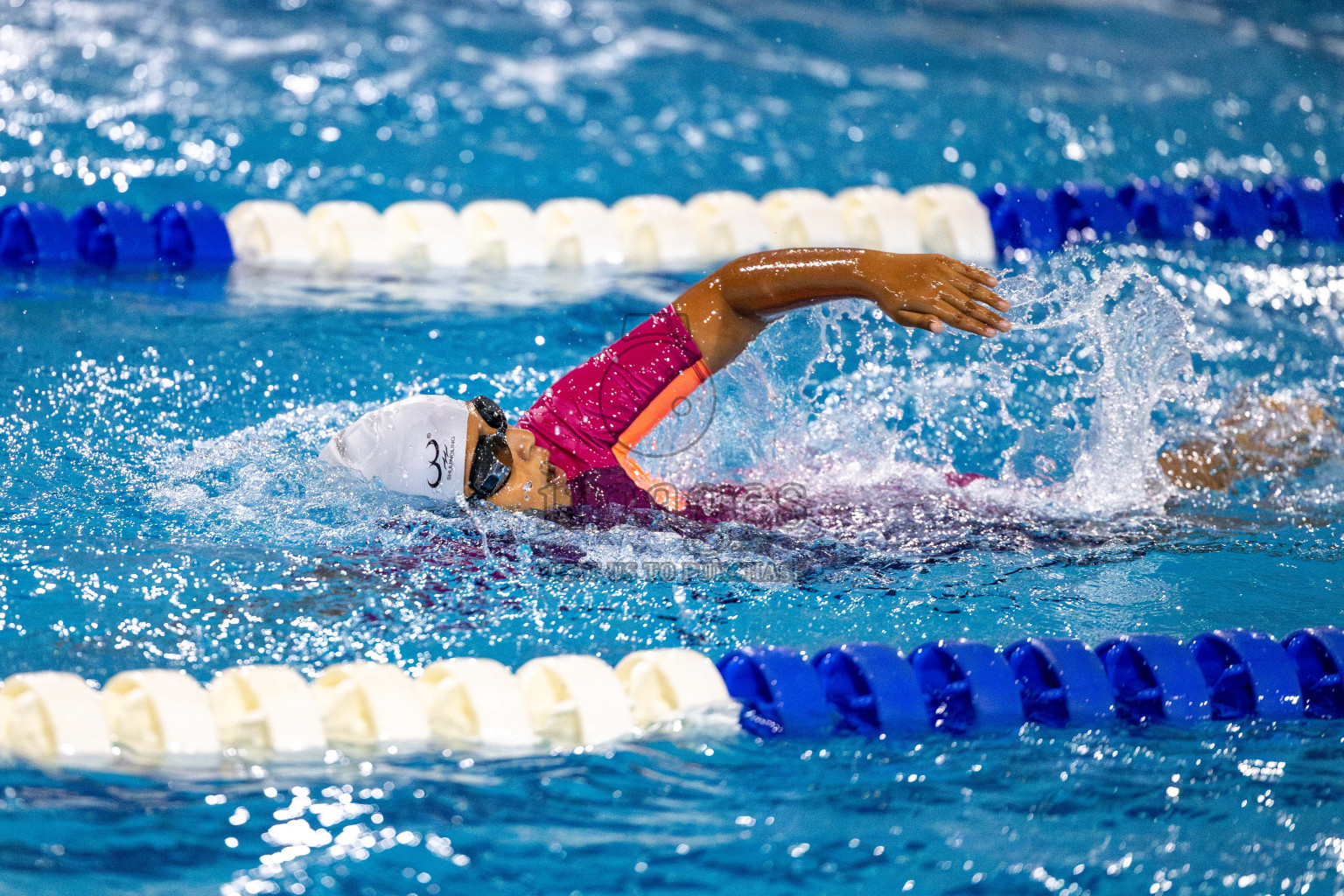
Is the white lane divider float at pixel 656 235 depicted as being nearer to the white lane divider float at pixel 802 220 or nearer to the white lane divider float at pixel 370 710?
the white lane divider float at pixel 802 220

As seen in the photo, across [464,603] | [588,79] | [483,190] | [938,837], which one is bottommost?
[938,837]

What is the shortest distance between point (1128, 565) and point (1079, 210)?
2475 mm

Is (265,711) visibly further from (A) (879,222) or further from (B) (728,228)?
(A) (879,222)

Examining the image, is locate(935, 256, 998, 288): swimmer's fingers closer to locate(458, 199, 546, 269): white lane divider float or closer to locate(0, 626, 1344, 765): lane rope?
locate(0, 626, 1344, 765): lane rope

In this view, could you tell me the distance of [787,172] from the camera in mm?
5535

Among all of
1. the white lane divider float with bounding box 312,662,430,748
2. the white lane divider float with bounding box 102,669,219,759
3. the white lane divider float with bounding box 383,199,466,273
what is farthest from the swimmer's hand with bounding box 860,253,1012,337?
the white lane divider float with bounding box 383,199,466,273

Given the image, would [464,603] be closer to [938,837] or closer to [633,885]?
[633,885]

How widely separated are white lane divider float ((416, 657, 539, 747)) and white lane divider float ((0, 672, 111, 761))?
48cm

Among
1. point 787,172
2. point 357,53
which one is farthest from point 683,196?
point 357,53

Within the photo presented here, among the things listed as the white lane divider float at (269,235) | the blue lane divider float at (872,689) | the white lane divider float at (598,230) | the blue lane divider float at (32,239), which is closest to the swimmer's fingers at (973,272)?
the blue lane divider float at (872,689)

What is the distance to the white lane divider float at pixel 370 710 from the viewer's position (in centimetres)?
205

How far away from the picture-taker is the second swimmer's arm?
7.55 feet

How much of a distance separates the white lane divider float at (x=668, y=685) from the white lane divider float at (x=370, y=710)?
34 cm

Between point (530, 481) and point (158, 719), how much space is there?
0.87 meters
